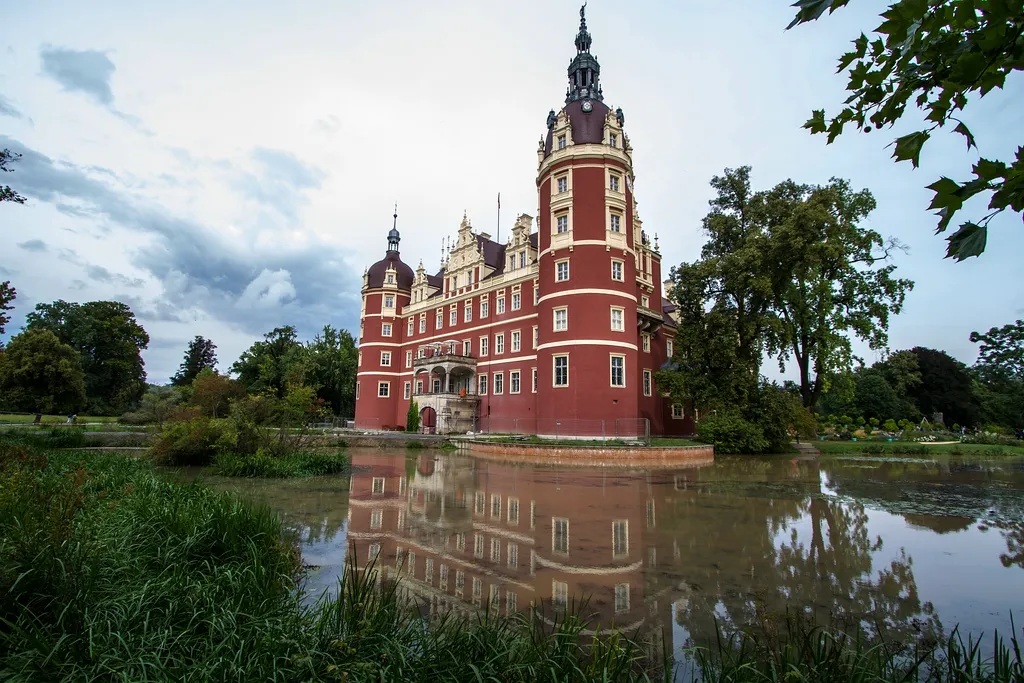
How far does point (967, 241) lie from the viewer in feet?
6.97

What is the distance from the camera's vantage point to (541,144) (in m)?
32.6

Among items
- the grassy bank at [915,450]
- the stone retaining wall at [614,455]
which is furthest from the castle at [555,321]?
the grassy bank at [915,450]

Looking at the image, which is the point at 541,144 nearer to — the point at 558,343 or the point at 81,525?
the point at 558,343

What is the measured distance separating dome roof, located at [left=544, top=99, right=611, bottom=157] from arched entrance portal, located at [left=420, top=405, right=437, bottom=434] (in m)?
21.3

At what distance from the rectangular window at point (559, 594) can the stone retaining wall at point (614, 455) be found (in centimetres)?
1448

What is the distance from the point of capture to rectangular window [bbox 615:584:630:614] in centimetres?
475

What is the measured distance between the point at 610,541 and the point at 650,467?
12261 millimetres

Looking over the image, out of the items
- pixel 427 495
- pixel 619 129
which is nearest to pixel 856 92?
pixel 427 495

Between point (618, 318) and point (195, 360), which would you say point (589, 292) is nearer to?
point (618, 318)

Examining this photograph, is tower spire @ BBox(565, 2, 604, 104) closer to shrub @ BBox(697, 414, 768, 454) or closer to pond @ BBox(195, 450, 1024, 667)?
shrub @ BBox(697, 414, 768, 454)

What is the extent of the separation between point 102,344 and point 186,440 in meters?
56.2

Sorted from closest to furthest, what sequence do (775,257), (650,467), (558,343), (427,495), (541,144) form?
(427,495), (650,467), (775,257), (558,343), (541,144)

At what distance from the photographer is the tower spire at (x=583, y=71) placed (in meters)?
32.4

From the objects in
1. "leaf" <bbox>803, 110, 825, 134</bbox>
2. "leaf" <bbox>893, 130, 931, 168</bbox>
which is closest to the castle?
"leaf" <bbox>803, 110, 825, 134</bbox>
